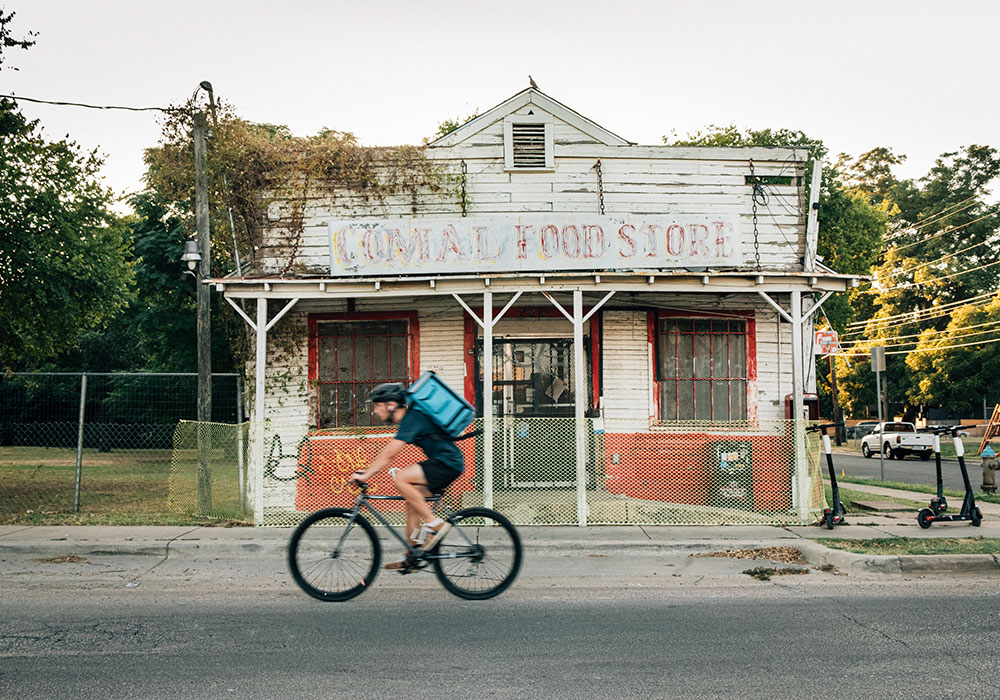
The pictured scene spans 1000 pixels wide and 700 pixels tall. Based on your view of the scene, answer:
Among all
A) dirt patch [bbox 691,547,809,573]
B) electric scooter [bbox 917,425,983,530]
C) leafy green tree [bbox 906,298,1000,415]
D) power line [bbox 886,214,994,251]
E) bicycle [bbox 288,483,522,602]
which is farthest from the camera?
power line [bbox 886,214,994,251]

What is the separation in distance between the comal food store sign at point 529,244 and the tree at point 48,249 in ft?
19.3

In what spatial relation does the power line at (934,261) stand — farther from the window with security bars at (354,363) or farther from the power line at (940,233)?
the window with security bars at (354,363)

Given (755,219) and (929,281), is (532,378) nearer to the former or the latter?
(755,219)

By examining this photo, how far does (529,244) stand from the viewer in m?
12.7

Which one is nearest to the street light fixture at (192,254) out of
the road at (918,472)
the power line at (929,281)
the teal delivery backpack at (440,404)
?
the teal delivery backpack at (440,404)

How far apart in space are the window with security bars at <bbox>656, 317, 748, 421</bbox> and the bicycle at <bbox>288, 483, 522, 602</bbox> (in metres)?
7.41

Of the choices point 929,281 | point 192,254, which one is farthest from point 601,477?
point 929,281

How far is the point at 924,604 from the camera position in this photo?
7211 mm

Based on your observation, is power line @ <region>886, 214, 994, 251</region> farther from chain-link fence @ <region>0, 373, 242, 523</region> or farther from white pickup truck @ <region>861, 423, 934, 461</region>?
chain-link fence @ <region>0, 373, 242, 523</region>

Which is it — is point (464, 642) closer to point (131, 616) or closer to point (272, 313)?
point (131, 616)

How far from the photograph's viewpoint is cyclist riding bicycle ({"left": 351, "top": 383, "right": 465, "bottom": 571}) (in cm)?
674

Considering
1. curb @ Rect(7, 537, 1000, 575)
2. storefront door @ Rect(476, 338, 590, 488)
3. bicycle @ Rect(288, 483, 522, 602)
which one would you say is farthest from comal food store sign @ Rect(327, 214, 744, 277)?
bicycle @ Rect(288, 483, 522, 602)

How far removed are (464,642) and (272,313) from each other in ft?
29.6

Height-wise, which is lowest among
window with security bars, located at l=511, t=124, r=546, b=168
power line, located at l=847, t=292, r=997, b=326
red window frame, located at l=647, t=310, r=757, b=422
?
red window frame, located at l=647, t=310, r=757, b=422
